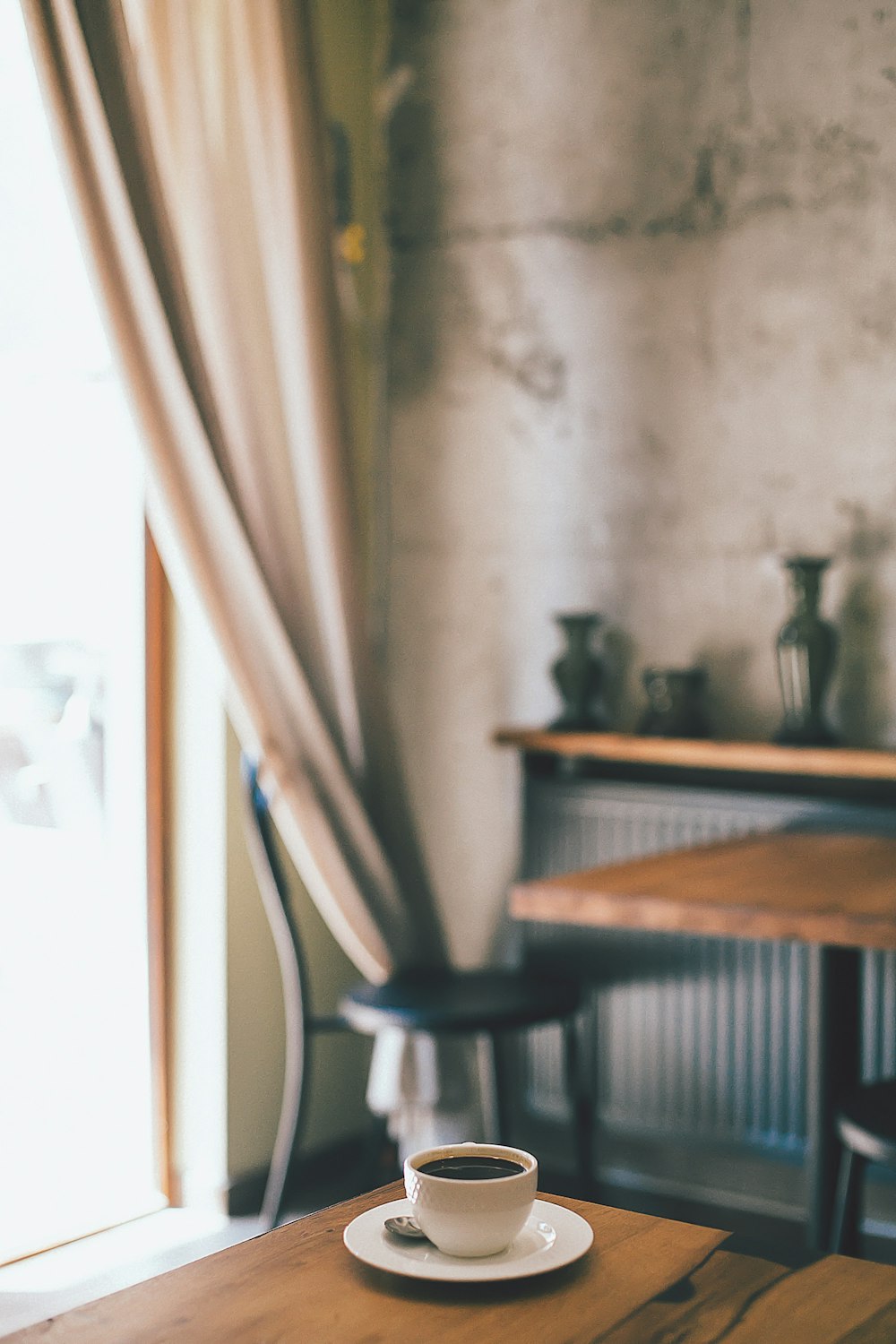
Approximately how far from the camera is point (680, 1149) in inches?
124

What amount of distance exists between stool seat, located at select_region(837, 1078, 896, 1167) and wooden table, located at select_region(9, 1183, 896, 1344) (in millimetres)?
964

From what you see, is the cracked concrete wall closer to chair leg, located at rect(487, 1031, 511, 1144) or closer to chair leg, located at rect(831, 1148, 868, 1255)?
chair leg, located at rect(487, 1031, 511, 1144)

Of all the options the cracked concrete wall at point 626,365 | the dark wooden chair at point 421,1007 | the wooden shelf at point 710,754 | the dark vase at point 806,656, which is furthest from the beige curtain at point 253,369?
the dark vase at point 806,656

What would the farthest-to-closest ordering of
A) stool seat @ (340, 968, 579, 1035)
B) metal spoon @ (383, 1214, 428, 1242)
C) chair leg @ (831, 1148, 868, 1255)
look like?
1. stool seat @ (340, 968, 579, 1035)
2. chair leg @ (831, 1148, 868, 1255)
3. metal spoon @ (383, 1214, 428, 1242)

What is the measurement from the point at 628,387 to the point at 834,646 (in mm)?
755

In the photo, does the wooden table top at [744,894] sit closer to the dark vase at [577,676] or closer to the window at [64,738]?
the dark vase at [577,676]

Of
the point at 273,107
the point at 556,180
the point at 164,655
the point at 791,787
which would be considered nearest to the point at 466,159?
the point at 556,180

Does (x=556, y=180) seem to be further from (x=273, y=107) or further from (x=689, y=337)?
(x=273, y=107)

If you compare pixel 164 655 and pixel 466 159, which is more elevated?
pixel 466 159

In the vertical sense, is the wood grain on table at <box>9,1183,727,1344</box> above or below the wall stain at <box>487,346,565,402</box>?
below

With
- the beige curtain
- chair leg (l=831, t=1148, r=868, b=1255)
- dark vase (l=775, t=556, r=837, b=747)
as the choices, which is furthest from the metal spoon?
dark vase (l=775, t=556, r=837, b=747)

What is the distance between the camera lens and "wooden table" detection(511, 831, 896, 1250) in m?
2.04

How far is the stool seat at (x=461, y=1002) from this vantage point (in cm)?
262

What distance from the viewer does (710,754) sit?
2877 millimetres
